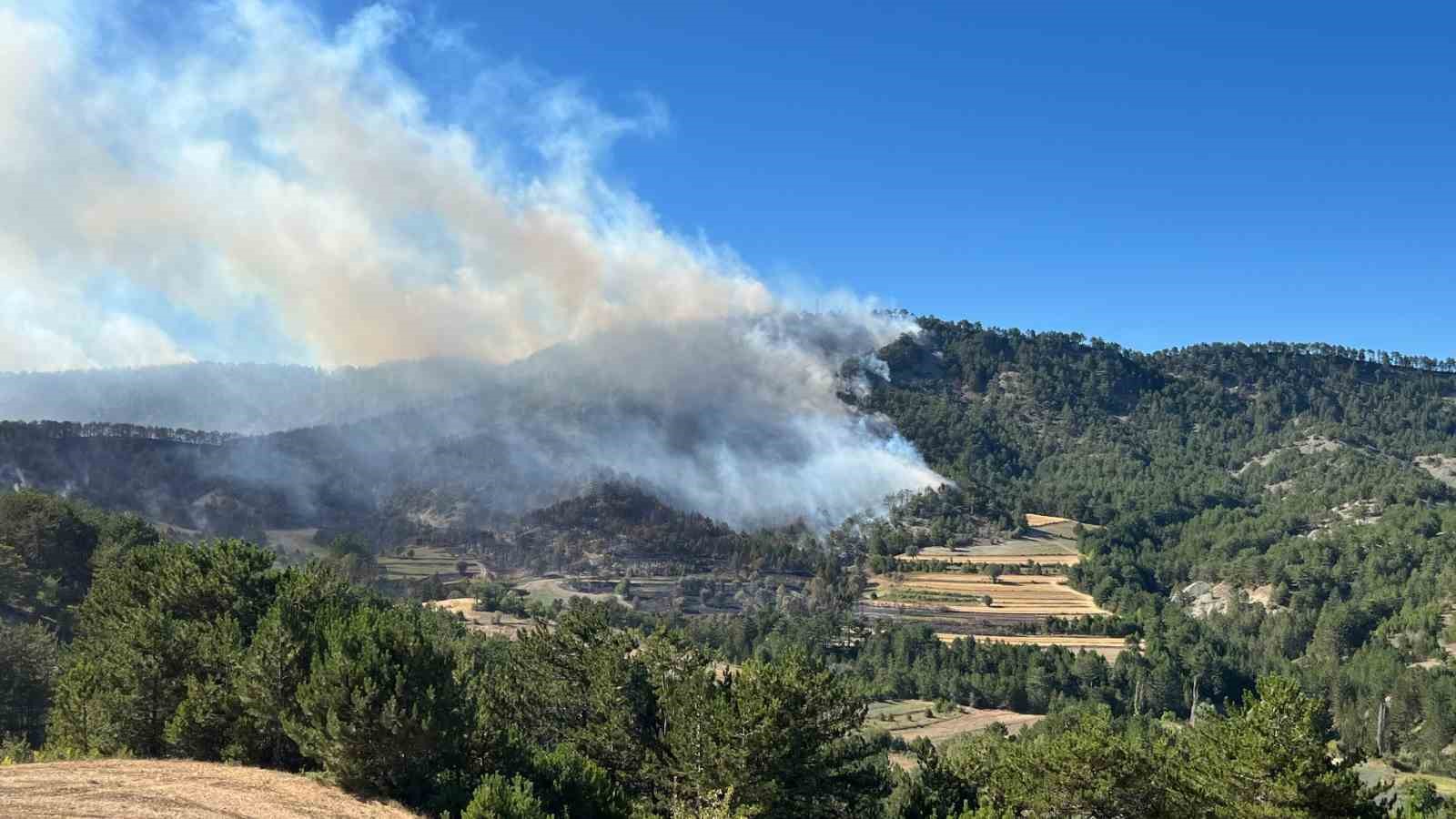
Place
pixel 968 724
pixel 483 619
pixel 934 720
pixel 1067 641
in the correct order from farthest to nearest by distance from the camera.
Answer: pixel 1067 641 → pixel 483 619 → pixel 934 720 → pixel 968 724

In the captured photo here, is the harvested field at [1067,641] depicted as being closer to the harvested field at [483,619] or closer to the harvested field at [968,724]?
the harvested field at [968,724]

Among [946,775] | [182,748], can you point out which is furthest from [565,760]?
[946,775]

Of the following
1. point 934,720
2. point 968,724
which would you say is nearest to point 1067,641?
point 934,720

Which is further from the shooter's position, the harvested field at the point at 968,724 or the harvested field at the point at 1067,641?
the harvested field at the point at 1067,641

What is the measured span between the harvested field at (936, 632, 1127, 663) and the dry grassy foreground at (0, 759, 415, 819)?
139654mm

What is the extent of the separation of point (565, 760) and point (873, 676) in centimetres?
10918

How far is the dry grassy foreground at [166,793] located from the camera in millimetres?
36875

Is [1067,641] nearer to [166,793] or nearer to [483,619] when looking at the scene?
[483,619]

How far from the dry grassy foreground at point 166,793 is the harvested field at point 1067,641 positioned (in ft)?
458

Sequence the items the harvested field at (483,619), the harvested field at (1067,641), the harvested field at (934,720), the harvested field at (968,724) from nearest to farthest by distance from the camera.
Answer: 1. the harvested field at (968,724)
2. the harvested field at (934,720)
3. the harvested field at (483,619)
4. the harvested field at (1067,641)

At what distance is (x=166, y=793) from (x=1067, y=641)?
168 meters

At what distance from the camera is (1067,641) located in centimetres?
18112

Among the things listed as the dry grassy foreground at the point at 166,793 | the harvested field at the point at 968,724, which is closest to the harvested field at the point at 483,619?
the harvested field at the point at 968,724

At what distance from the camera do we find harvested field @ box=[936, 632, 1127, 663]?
170375 mm
